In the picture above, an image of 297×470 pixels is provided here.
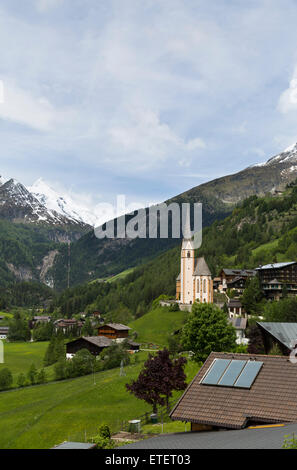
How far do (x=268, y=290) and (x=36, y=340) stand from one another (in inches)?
3014

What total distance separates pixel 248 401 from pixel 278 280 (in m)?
114

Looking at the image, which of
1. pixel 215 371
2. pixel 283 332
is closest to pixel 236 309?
pixel 283 332

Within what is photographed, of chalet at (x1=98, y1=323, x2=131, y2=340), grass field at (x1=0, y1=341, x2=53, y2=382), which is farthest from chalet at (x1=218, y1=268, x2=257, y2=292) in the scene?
grass field at (x1=0, y1=341, x2=53, y2=382)

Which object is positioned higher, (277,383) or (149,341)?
(277,383)

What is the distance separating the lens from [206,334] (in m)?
56.3

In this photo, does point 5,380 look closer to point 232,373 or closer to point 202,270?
point 232,373

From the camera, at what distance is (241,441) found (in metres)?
14.7

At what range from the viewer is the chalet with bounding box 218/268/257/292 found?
464 ft

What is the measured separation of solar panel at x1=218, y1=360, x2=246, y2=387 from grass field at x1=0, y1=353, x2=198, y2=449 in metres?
15.5

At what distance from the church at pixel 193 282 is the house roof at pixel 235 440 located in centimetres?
11091

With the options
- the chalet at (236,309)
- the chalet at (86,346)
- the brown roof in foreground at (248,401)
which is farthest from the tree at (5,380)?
the chalet at (236,309)

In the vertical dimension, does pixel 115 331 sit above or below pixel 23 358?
above
